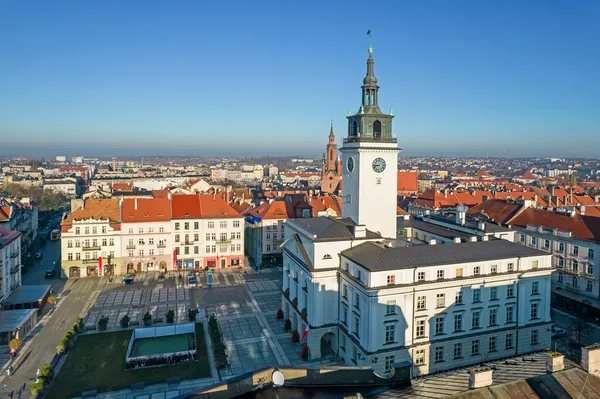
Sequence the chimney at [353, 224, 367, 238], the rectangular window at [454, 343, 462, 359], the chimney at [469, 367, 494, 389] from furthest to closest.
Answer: the chimney at [353, 224, 367, 238], the rectangular window at [454, 343, 462, 359], the chimney at [469, 367, 494, 389]

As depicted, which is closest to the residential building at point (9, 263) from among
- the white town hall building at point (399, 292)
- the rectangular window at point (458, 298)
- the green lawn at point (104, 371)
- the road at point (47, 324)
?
the road at point (47, 324)

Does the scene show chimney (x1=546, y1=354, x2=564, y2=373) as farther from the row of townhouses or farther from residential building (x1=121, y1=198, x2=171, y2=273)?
residential building (x1=121, y1=198, x2=171, y2=273)

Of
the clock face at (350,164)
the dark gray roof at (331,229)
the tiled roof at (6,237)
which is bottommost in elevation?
the tiled roof at (6,237)

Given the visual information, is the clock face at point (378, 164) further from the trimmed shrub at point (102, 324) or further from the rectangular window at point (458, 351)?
the trimmed shrub at point (102, 324)

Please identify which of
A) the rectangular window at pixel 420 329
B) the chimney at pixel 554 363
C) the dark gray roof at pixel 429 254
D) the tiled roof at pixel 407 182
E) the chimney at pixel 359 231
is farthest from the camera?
the tiled roof at pixel 407 182

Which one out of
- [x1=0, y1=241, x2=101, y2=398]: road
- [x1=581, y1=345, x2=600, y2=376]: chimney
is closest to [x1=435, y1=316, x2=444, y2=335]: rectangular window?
[x1=581, y1=345, x2=600, y2=376]: chimney

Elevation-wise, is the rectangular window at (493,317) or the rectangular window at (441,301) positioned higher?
the rectangular window at (441,301)
